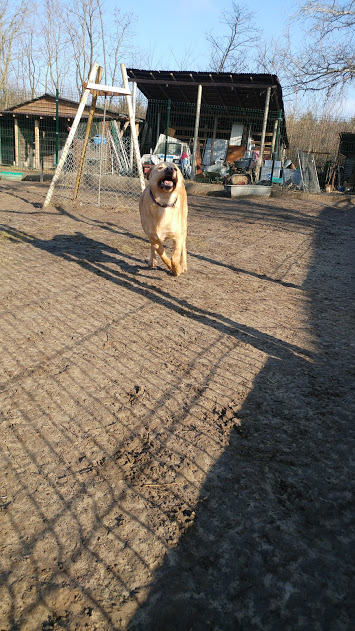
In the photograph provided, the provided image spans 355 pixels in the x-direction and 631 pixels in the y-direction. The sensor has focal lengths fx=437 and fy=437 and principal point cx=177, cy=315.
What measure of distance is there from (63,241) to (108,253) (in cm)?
106

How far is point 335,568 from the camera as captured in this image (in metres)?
1.57

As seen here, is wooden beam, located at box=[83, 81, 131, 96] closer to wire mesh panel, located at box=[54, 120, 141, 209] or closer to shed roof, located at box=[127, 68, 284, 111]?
wire mesh panel, located at box=[54, 120, 141, 209]

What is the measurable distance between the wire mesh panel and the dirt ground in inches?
281

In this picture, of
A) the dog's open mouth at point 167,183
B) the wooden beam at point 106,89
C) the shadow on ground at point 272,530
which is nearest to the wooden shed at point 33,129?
the wooden beam at point 106,89

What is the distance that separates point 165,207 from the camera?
461cm

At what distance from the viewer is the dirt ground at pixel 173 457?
1.47 meters

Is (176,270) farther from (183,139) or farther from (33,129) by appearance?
(33,129)

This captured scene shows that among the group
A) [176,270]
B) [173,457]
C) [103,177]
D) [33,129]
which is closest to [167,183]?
[176,270]

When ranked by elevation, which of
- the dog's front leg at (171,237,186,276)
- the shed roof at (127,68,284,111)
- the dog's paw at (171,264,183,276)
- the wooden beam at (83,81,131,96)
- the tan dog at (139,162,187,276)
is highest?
the shed roof at (127,68,284,111)

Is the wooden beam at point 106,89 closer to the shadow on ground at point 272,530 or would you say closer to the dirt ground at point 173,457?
the dirt ground at point 173,457

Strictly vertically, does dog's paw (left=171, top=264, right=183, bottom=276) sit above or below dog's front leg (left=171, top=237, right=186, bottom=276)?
below

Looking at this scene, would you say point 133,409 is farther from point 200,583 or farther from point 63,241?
point 63,241

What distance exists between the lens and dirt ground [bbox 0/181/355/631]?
1466mm

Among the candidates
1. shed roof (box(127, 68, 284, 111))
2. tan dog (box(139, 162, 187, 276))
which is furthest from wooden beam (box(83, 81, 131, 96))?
shed roof (box(127, 68, 284, 111))
